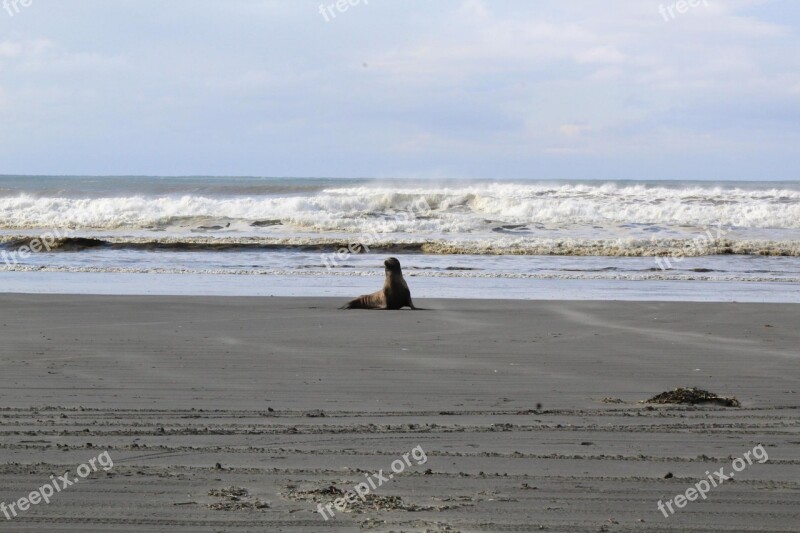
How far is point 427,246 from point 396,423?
19.3 meters

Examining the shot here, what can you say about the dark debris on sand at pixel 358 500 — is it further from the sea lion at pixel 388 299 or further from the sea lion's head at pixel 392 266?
the sea lion's head at pixel 392 266

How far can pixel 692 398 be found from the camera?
Result: 6203 millimetres

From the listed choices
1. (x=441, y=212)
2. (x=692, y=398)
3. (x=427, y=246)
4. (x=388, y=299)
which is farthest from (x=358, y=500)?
(x=441, y=212)

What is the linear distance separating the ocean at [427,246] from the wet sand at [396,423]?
18.1 ft

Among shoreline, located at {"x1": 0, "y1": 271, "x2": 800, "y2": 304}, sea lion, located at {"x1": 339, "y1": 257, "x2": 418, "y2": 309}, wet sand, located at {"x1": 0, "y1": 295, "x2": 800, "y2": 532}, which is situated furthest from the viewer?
shoreline, located at {"x1": 0, "y1": 271, "x2": 800, "y2": 304}

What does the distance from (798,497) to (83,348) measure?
6367mm

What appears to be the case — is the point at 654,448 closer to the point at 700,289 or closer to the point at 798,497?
the point at 798,497

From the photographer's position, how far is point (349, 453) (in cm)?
477

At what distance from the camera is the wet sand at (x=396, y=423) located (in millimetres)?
3873

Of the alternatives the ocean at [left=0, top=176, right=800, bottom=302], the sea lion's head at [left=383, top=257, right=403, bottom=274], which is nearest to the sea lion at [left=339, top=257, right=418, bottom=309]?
the sea lion's head at [left=383, top=257, right=403, bottom=274]

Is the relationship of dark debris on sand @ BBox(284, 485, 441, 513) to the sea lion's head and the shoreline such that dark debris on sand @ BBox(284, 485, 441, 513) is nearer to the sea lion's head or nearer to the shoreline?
the sea lion's head

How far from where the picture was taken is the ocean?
1617cm

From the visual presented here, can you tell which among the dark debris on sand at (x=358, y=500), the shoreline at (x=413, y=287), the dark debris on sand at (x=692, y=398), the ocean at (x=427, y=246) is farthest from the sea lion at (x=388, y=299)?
the dark debris on sand at (x=358, y=500)

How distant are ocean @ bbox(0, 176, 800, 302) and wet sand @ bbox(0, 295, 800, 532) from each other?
5514mm
